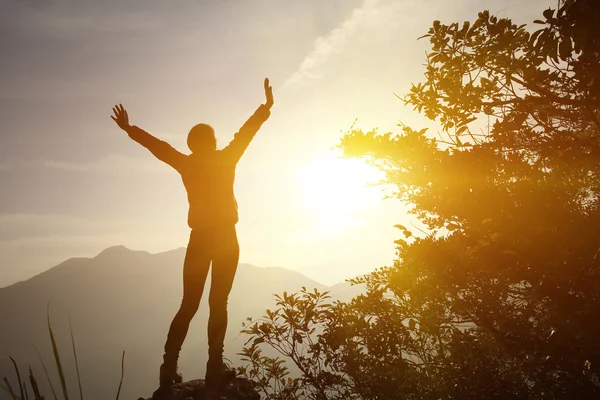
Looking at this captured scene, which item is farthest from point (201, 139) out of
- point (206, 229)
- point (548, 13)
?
point (548, 13)

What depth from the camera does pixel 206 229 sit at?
13.9ft

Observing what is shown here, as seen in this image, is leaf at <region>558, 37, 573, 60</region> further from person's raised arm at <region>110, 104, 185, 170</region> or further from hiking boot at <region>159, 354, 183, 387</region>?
hiking boot at <region>159, 354, 183, 387</region>

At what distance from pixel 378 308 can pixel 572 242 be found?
3.16 meters

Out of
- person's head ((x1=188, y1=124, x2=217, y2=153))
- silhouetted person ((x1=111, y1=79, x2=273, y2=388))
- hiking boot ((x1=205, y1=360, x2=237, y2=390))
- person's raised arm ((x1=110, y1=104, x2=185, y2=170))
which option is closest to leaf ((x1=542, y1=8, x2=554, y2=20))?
silhouetted person ((x1=111, y1=79, x2=273, y2=388))

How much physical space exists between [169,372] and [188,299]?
899mm

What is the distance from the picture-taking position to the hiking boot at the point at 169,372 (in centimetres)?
404

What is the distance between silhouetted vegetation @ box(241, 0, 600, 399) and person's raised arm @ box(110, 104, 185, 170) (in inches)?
114

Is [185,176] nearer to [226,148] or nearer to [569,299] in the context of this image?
[226,148]

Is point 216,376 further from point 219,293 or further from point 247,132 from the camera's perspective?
point 247,132

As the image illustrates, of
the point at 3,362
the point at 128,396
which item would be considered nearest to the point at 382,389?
the point at 128,396

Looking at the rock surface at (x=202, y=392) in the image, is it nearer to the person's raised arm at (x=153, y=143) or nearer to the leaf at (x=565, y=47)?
the person's raised arm at (x=153, y=143)

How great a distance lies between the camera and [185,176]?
4.43 m

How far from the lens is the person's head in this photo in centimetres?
443

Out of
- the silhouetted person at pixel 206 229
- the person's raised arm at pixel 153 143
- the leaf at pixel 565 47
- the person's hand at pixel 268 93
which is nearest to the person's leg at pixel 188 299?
the silhouetted person at pixel 206 229
